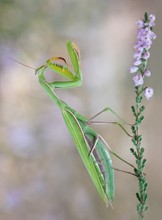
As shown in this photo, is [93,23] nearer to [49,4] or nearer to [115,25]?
[115,25]

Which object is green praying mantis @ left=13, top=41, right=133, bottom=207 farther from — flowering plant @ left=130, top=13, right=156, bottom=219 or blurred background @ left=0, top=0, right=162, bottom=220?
blurred background @ left=0, top=0, right=162, bottom=220

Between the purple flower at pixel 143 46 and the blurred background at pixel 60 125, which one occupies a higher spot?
the purple flower at pixel 143 46

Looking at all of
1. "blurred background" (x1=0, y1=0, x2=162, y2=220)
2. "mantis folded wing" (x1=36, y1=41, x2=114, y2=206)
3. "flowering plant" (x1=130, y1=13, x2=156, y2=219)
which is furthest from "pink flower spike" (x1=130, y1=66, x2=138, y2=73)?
"blurred background" (x1=0, y1=0, x2=162, y2=220)

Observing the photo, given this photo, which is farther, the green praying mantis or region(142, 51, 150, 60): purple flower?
the green praying mantis

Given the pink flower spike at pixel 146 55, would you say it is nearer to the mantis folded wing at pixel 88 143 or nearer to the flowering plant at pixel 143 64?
the flowering plant at pixel 143 64

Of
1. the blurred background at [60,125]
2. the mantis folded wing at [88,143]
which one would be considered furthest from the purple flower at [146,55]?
the blurred background at [60,125]

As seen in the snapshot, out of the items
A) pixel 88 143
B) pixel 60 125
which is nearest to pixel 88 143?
pixel 88 143

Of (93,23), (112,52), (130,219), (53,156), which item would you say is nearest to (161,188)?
(130,219)

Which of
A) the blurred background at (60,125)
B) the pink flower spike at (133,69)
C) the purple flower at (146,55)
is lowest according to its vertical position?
the blurred background at (60,125)
